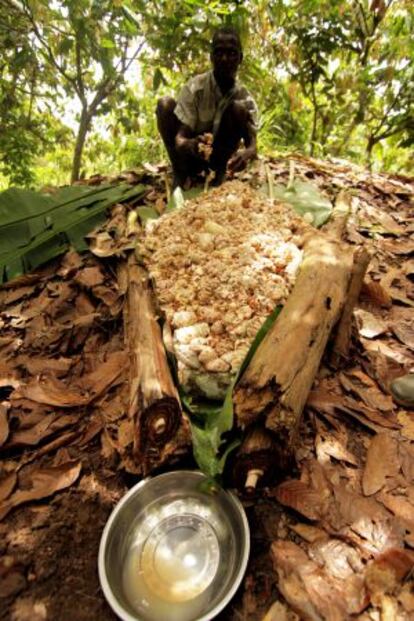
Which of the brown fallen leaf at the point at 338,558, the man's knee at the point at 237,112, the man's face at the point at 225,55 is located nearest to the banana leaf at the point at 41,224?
the man's knee at the point at 237,112

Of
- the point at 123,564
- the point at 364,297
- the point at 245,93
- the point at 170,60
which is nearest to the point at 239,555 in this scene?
the point at 123,564

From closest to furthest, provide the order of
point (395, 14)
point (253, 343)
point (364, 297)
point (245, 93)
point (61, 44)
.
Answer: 1. point (253, 343)
2. point (364, 297)
3. point (245, 93)
4. point (61, 44)
5. point (395, 14)

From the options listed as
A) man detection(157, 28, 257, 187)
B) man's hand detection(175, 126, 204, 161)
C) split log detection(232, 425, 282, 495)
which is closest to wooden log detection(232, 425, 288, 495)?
split log detection(232, 425, 282, 495)

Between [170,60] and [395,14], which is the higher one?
[395,14]

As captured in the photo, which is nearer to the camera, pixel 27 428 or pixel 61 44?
pixel 27 428

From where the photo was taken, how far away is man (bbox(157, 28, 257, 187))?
9.21 ft

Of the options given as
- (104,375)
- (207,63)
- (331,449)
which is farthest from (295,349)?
(207,63)

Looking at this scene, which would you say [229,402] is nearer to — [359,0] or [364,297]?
[364,297]

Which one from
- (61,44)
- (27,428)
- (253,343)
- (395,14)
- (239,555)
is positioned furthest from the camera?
(395,14)

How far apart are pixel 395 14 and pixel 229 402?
4.81m

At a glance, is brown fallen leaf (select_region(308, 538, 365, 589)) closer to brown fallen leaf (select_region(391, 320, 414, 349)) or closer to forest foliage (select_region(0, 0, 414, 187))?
brown fallen leaf (select_region(391, 320, 414, 349))

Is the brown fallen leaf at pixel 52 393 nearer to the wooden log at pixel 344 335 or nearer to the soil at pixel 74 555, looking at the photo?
the soil at pixel 74 555

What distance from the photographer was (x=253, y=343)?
1.59 metres

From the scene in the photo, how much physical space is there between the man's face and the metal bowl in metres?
2.42
